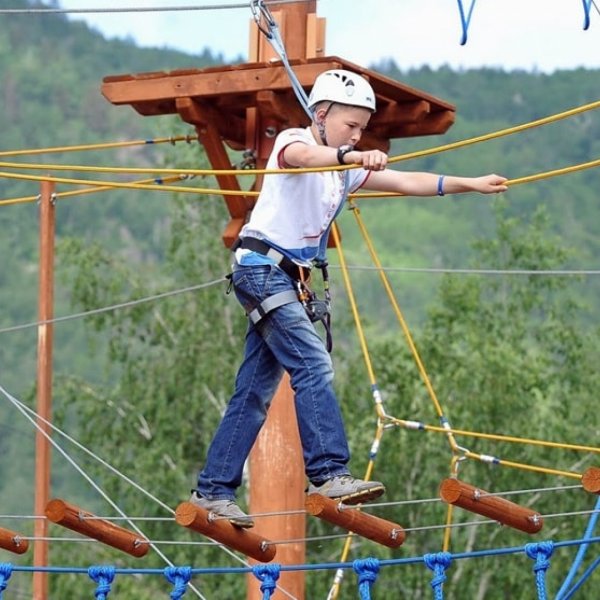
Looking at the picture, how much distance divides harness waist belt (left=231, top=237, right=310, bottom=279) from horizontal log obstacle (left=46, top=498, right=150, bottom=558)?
104cm

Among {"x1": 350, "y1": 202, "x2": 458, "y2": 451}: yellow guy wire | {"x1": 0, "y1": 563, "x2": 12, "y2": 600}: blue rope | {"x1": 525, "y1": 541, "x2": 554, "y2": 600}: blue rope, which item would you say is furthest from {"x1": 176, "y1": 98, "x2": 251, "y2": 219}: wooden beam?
{"x1": 525, "y1": 541, "x2": 554, "y2": 600}: blue rope

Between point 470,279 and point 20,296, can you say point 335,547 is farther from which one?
point 20,296

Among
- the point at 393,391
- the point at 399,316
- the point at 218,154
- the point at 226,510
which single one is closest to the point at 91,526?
the point at 226,510

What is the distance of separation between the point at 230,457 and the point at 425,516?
10.4 metres

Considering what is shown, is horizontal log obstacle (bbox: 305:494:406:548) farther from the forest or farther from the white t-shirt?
the forest

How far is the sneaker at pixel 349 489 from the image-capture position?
7.11 metres

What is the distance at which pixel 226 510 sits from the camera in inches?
289

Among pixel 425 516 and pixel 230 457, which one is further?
pixel 425 516

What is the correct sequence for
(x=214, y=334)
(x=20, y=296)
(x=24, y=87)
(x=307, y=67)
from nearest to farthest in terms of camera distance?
(x=307, y=67) < (x=214, y=334) < (x=20, y=296) < (x=24, y=87)

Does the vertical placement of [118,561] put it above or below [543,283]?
below

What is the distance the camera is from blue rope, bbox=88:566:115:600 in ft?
22.2

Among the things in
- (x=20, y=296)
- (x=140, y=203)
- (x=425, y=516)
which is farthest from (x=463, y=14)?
(x=140, y=203)

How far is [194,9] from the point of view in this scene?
7.94 m

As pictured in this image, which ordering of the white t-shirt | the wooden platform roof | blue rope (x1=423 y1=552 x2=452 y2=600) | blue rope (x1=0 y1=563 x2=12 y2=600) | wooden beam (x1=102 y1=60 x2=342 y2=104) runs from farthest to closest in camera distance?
the wooden platform roof → wooden beam (x1=102 y1=60 x2=342 y2=104) → the white t-shirt → blue rope (x1=0 y1=563 x2=12 y2=600) → blue rope (x1=423 y1=552 x2=452 y2=600)
